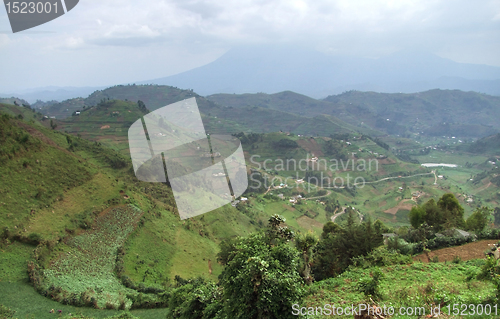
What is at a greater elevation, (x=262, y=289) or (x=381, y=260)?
(x=262, y=289)

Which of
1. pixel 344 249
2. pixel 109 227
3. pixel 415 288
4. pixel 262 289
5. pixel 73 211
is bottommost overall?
pixel 109 227

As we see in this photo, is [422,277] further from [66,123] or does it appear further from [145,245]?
[66,123]

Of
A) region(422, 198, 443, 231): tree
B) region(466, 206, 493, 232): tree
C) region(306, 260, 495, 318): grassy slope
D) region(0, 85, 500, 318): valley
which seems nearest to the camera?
region(306, 260, 495, 318): grassy slope

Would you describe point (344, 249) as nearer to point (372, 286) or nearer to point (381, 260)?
point (381, 260)

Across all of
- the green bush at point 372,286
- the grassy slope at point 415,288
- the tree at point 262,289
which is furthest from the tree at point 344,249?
the tree at point 262,289

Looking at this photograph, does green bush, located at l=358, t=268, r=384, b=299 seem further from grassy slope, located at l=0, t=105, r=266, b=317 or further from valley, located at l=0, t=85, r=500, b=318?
grassy slope, located at l=0, t=105, r=266, b=317

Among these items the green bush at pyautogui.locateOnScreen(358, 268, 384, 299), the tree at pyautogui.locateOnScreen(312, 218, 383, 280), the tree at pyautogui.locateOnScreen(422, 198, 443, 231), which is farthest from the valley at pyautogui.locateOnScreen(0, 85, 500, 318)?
the tree at pyautogui.locateOnScreen(422, 198, 443, 231)

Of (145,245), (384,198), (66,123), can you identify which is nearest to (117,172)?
(145,245)

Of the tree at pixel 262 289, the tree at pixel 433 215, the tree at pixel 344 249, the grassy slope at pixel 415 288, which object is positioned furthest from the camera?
the tree at pixel 433 215

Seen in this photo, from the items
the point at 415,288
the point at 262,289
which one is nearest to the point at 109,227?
the point at 262,289

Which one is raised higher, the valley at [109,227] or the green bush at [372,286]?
the green bush at [372,286]

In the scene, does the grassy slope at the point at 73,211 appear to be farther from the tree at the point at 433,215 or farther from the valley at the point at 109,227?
the tree at the point at 433,215

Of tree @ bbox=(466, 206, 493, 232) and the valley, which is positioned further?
tree @ bbox=(466, 206, 493, 232)
